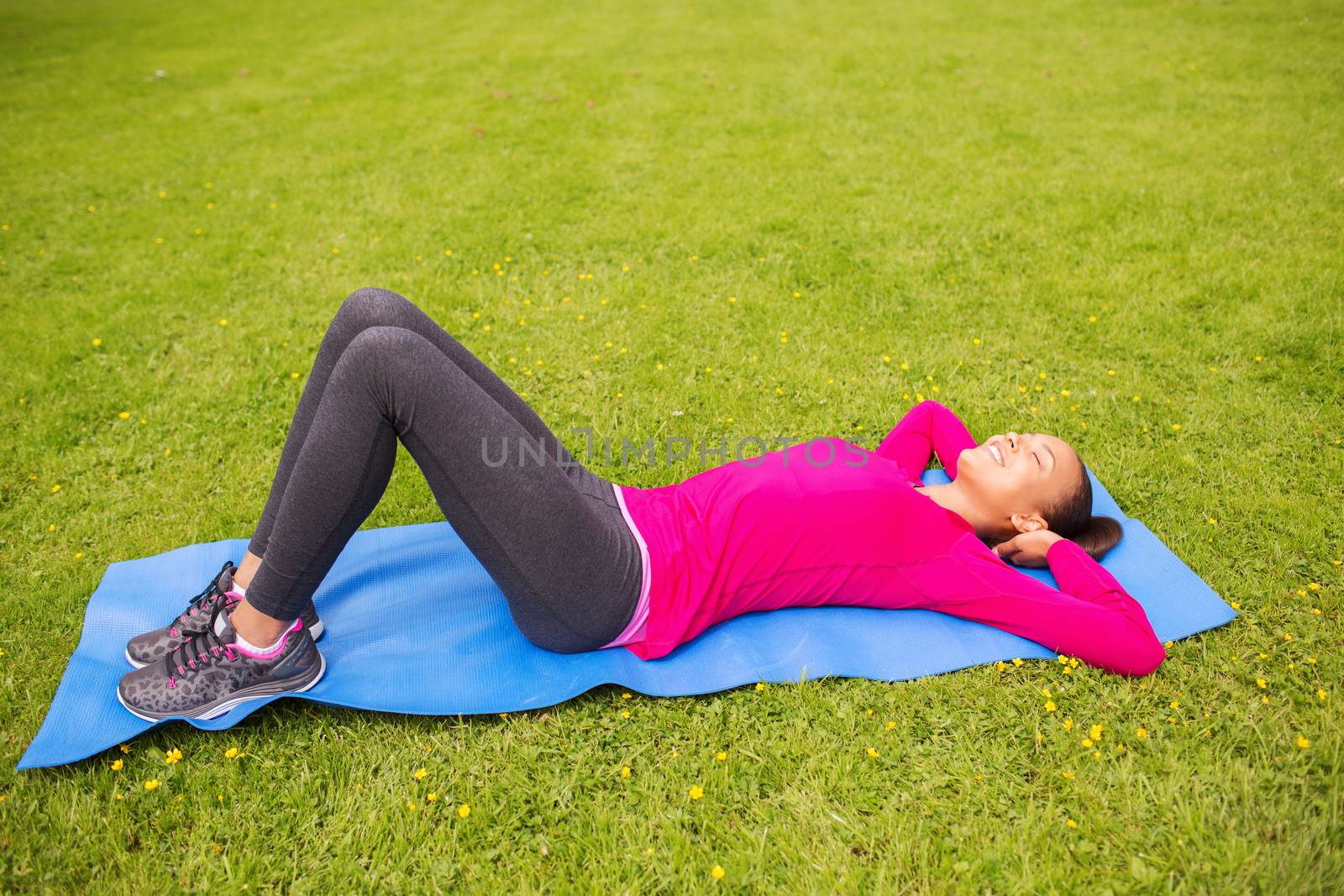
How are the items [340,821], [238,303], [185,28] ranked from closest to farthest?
[340,821] < [238,303] < [185,28]

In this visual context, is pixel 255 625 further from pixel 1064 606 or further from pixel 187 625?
pixel 1064 606

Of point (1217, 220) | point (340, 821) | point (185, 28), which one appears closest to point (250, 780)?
point (340, 821)

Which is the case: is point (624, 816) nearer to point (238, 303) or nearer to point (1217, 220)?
point (238, 303)

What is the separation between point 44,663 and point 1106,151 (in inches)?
321

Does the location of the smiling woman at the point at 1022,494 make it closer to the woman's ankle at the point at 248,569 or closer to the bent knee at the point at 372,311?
the bent knee at the point at 372,311

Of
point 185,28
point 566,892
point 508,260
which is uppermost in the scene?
point 185,28

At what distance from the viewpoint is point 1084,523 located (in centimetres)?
338

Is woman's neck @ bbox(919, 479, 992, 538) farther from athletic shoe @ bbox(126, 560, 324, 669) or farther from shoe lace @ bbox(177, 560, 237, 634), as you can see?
shoe lace @ bbox(177, 560, 237, 634)

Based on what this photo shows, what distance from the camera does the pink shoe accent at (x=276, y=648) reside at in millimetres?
2756

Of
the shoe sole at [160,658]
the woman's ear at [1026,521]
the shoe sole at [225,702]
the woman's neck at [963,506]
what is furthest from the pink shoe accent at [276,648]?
the woman's ear at [1026,521]

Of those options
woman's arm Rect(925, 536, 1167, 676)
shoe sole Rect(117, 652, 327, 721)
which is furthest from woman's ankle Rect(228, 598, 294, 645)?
woman's arm Rect(925, 536, 1167, 676)

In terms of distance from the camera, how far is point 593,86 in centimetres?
966

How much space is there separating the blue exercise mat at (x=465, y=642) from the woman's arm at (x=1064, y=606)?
11 centimetres

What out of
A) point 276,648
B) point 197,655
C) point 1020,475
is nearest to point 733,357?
point 1020,475
